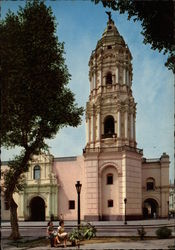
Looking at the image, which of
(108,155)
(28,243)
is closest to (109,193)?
(108,155)

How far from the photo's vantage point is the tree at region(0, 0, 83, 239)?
1178 centimetres

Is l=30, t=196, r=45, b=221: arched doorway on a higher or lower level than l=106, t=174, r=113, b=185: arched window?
lower

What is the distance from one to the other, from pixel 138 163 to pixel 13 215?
19.2 meters

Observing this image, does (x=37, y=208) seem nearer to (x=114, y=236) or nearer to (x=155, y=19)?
(x=114, y=236)

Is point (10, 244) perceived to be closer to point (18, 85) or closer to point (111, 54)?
point (18, 85)

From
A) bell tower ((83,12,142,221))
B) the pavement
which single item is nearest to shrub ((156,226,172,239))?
the pavement

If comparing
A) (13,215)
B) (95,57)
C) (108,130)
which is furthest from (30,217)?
(13,215)

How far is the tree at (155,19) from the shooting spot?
9.76 meters

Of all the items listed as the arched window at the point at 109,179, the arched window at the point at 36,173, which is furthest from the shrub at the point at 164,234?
the arched window at the point at 36,173

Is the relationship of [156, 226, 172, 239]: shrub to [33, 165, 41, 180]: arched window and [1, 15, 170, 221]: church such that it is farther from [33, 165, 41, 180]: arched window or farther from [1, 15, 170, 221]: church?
[33, 165, 41, 180]: arched window

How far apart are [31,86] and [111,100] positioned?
19100 mm

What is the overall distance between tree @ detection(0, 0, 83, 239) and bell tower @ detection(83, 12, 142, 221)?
1591cm

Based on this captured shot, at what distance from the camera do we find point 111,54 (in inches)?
1283

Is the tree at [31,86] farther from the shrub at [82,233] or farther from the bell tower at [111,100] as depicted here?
the bell tower at [111,100]
